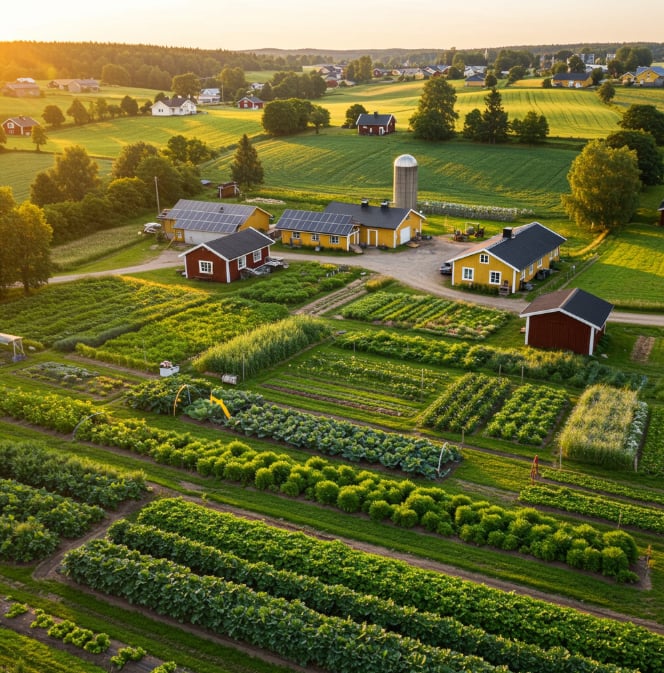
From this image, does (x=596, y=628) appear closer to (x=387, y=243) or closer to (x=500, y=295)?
(x=500, y=295)

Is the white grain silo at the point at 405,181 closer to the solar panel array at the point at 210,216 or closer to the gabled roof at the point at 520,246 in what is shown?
the solar panel array at the point at 210,216

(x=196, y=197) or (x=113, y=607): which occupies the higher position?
(x=196, y=197)

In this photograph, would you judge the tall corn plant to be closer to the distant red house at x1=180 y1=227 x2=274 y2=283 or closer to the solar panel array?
the distant red house at x1=180 y1=227 x2=274 y2=283

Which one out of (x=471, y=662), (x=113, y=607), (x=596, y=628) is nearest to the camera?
(x=471, y=662)

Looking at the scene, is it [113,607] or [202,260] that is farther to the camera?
[202,260]

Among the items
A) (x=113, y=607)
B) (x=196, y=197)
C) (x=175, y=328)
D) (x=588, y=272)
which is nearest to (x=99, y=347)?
(x=175, y=328)

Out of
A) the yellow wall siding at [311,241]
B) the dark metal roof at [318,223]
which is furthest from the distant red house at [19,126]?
the yellow wall siding at [311,241]

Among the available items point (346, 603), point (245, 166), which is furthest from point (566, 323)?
point (245, 166)
